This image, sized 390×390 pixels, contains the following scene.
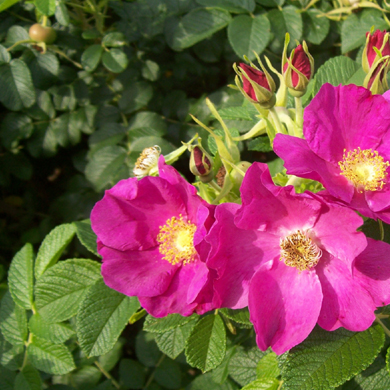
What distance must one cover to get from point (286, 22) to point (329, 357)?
1349 millimetres

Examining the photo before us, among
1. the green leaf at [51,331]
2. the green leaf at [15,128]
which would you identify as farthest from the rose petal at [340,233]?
the green leaf at [15,128]

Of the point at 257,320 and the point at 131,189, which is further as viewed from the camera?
the point at 131,189

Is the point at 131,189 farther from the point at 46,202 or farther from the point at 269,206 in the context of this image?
the point at 46,202

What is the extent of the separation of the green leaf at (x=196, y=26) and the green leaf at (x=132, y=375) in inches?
59.2

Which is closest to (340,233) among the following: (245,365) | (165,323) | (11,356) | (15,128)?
(165,323)

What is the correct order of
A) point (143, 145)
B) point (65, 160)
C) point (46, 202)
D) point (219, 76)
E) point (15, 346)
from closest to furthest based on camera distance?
point (15, 346) < point (143, 145) < point (219, 76) < point (65, 160) < point (46, 202)

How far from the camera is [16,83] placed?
2.01m

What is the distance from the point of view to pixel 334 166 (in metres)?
1.08

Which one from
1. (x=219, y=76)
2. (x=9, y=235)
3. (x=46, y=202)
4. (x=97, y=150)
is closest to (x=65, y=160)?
(x=46, y=202)

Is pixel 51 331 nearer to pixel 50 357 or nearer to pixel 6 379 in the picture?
pixel 50 357

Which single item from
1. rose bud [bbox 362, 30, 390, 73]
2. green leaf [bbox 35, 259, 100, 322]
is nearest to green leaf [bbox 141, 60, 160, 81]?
green leaf [bbox 35, 259, 100, 322]

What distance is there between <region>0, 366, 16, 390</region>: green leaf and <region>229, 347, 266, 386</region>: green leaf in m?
0.80

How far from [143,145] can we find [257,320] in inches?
46.4

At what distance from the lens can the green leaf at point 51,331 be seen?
1423 mm
